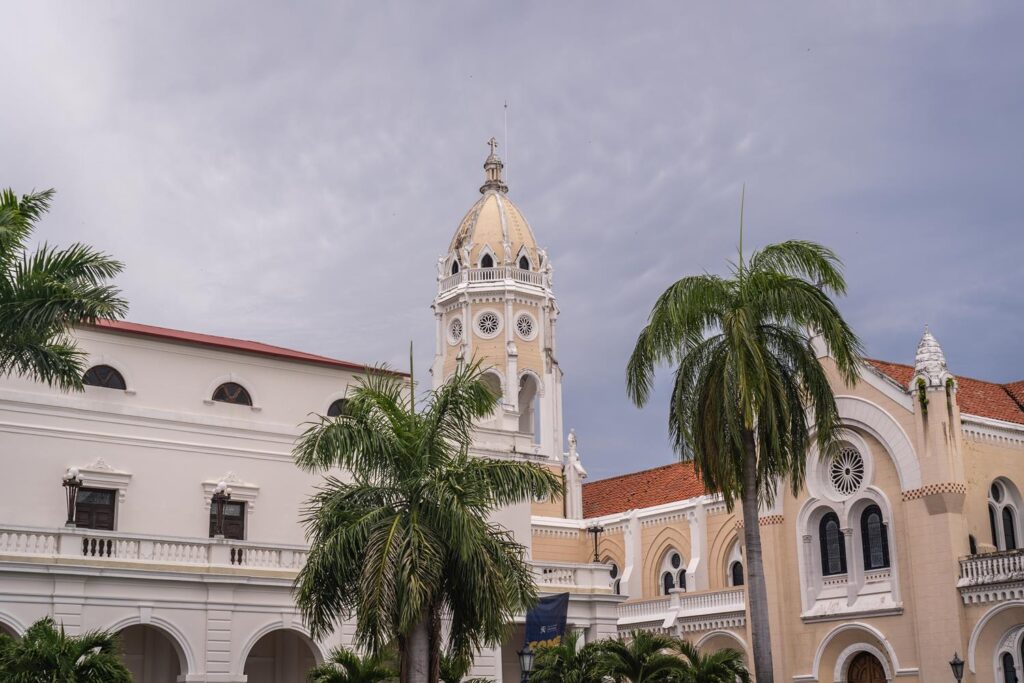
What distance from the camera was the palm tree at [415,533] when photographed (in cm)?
2178

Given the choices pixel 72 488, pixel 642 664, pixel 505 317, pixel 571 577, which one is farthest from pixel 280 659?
pixel 505 317

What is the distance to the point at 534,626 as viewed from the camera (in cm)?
3139

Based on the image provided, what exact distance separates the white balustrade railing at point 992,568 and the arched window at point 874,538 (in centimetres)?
340

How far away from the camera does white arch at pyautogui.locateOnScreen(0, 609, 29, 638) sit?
28.0 m

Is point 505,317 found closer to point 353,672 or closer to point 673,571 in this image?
point 673,571

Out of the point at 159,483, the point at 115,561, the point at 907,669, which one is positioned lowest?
the point at 907,669

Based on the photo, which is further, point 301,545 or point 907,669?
point 907,669

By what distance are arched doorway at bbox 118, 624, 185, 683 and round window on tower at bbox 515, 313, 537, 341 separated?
36.1 metres

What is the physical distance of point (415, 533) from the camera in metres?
22.0

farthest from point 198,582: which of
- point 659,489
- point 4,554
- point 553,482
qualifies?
point 659,489

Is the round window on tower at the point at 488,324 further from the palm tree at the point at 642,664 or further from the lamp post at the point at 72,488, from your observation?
the palm tree at the point at 642,664

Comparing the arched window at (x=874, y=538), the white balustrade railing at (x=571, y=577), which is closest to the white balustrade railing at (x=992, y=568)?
the arched window at (x=874, y=538)

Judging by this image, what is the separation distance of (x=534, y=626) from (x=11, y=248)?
15096 mm

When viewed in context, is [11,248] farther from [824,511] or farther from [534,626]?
[824,511]
